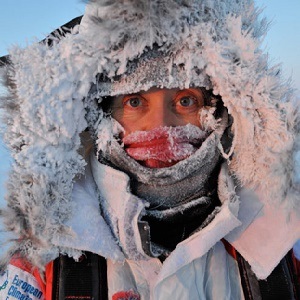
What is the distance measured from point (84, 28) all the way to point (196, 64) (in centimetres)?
42

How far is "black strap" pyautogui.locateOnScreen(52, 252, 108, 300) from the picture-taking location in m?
1.36

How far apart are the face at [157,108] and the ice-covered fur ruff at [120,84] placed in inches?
3.5

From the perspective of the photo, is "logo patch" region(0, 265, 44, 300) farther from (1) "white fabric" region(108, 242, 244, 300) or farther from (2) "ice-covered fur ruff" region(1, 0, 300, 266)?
(1) "white fabric" region(108, 242, 244, 300)

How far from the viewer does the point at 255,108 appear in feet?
4.75

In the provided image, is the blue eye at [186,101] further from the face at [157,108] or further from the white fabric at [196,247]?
the white fabric at [196,247]

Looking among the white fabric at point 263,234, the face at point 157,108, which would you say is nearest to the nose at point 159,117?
the face at point 157,108

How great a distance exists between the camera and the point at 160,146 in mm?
1458

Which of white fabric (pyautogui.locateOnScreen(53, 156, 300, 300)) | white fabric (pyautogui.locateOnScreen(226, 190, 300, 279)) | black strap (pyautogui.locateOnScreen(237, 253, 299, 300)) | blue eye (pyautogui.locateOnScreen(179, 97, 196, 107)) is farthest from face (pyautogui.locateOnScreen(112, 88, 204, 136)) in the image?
black strap (pyautogui.locateOnScreen(237, 253, 299, 300))

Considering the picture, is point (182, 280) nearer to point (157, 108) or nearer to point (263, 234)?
point (263, 234)

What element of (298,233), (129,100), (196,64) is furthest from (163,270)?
(196,64)

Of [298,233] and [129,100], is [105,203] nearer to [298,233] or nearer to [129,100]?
[129,100]

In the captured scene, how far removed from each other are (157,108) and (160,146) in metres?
0.16

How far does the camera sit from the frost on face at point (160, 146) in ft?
4.79

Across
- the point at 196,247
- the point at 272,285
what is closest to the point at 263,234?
the point at 272,285
